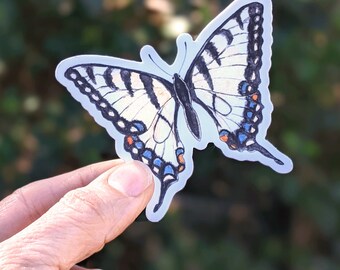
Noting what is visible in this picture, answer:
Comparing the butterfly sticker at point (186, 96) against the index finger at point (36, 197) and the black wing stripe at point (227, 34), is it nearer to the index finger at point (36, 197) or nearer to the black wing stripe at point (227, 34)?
the black wing stripe at point (227, 34)

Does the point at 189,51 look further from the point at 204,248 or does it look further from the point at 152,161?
the point at 204,248

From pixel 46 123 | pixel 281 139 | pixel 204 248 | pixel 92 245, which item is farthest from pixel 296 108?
pixel 92 245

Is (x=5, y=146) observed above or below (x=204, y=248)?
above

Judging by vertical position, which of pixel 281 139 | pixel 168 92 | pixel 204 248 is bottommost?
pixel 204 248

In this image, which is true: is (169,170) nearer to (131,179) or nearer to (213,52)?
(131,179)

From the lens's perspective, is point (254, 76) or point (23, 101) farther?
point (23, 101)

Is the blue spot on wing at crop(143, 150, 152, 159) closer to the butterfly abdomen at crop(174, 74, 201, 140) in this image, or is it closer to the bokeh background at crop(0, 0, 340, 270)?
the butterfly abdomen at crop(174, 74, 201, 140)

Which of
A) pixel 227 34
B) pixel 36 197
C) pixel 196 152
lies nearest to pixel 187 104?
pixel 227 34

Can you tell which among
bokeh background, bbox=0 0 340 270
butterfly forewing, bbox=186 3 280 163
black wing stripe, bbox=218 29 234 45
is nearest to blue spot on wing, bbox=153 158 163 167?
butterfly forewing, bbox=186 3 280 163
